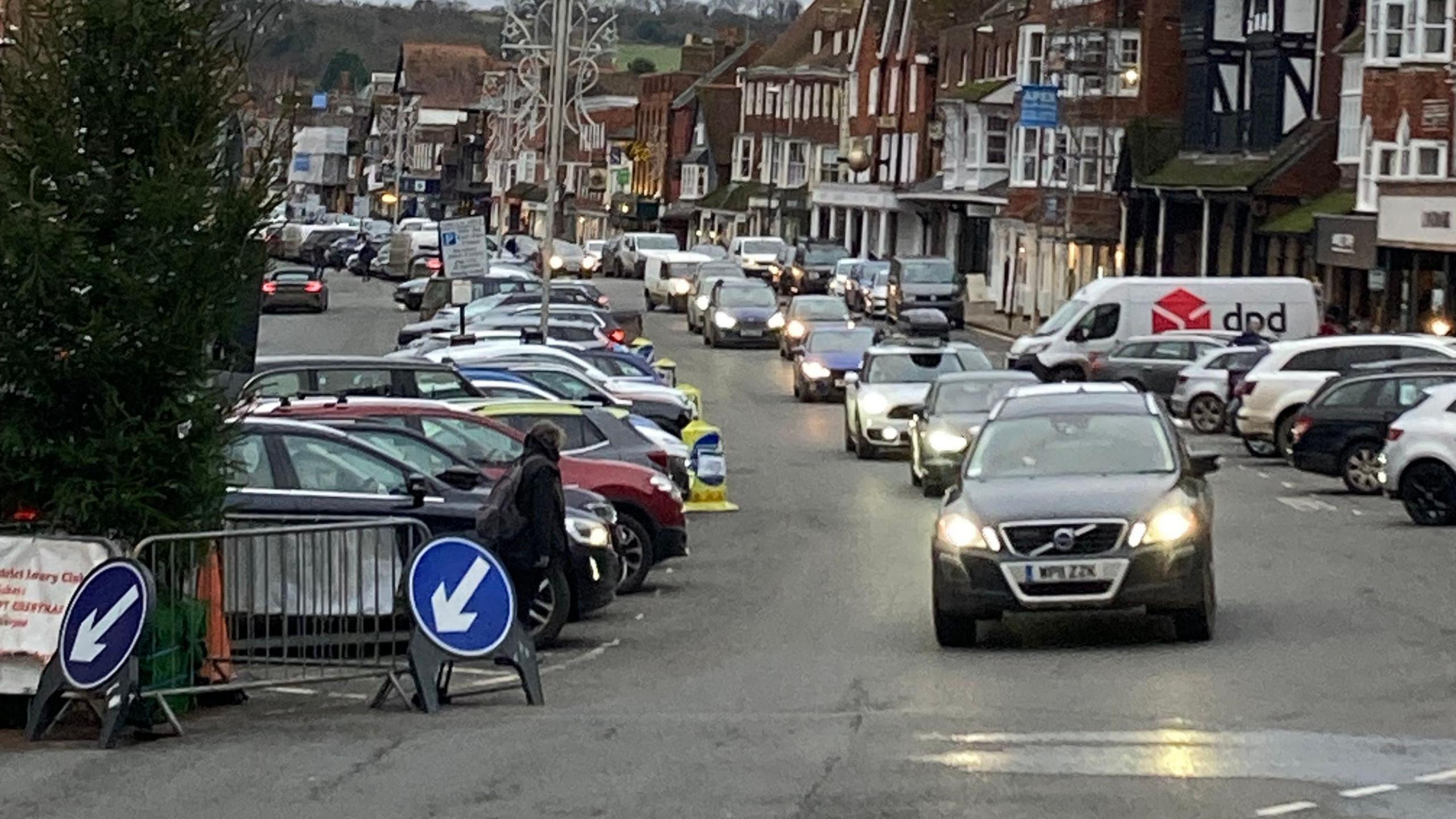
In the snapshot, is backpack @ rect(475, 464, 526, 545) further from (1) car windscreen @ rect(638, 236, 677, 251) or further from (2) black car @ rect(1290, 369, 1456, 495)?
(1) car windscreen @ rect(638, 236, 677, 251)

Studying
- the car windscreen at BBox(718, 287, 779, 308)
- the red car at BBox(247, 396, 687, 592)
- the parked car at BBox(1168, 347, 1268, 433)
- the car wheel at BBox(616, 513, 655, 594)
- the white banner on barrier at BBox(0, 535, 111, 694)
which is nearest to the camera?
the white banner on barrier at BBox(0, 535, 111, 694)

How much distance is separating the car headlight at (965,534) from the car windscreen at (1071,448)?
→ 2.47ft

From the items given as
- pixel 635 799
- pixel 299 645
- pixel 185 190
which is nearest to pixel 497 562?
pixel 299 645

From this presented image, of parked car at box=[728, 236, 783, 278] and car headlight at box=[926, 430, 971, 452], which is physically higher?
car headlight at box=[926, 430, 971, 452]

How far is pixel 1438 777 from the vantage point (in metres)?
11.1

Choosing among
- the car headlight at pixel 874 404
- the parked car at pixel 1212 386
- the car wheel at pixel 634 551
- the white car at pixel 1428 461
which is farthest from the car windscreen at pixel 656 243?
the car wheel at pixel 634 551

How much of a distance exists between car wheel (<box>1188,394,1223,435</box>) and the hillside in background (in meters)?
14.6

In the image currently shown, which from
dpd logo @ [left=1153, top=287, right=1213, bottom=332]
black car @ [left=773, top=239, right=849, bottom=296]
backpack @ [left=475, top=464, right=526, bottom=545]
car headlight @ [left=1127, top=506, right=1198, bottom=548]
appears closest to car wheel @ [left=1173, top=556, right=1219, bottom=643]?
car headlight @ [left=1127, top=506, right=1198, bottom=548]

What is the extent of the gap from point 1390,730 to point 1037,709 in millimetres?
1852

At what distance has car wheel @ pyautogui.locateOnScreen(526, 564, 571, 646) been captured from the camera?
16547mm

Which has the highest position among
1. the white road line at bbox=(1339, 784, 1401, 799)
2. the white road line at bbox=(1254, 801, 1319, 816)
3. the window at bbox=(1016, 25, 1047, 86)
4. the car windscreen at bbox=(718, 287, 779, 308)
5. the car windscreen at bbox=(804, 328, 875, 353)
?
the window at bbox=(1016, 25, 1047, 86)

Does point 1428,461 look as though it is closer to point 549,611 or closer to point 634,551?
point 634,551

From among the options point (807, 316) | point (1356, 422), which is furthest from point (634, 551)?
point (807, 316)

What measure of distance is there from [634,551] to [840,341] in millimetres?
27074
